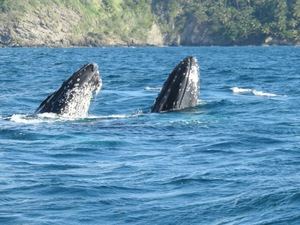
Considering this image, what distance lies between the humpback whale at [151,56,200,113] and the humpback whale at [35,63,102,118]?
5.86 feet

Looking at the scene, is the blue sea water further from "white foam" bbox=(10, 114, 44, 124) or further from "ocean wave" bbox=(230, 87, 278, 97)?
"ocean wave" bbox=(230, 87, 278, 97)

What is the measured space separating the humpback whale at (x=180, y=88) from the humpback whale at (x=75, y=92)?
1.78 metres

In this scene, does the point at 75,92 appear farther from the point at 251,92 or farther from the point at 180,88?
the point at 251,92

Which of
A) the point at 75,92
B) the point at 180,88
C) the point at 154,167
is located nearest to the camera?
the point at 154,167

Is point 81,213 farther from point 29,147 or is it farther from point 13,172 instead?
point 29,147

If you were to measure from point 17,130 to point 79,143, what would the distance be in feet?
7.58

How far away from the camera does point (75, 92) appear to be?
735 inches

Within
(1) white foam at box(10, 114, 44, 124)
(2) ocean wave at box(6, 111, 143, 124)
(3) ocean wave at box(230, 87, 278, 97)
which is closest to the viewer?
(2) ocean wave at box(6, 111, 143, 124)

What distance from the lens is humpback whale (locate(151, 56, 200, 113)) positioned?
19688 millimetres

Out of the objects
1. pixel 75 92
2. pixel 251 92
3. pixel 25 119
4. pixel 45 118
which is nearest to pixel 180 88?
pixel 75 92

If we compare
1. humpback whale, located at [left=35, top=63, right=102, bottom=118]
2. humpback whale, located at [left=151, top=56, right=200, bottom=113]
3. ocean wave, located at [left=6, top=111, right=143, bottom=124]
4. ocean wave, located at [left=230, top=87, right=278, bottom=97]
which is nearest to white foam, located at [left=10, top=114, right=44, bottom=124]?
ocean wave, located at [left=6, top=111, right=143, bottom=124]

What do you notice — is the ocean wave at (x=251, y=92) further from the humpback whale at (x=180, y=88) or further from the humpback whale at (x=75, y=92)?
the humpback whale at (x=75, y=92)

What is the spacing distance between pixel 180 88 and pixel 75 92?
2550 mm

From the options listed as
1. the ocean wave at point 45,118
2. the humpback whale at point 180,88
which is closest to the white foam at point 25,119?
the ocean wave at point 45,118
